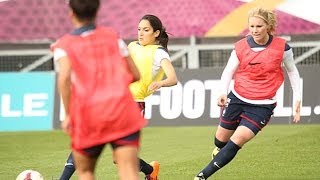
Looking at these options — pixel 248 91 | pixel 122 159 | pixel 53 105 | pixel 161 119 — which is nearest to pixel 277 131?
pixel 161 119

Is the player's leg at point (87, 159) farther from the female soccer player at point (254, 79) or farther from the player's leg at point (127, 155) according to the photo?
the female soccer player at point (254, 79)

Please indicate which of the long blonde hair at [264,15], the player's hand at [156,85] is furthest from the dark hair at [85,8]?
the long blonde hair at [264,15]

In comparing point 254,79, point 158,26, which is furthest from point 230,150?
point 158,26

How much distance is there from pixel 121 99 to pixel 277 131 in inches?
372

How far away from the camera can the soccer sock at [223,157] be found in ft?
33.3

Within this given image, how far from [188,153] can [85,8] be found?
6.98 meters

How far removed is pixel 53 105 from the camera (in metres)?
17.8

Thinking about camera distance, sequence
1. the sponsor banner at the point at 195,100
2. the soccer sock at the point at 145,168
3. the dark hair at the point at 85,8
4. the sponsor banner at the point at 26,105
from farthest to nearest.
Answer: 1. the sponsor banner at the point at 26,105
2. the sponsor banner at the point at 195,100
3. the soccer sock at the point at 145,168
4. the dark hair at the point at 85,8

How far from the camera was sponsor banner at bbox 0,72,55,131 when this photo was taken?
17766mm

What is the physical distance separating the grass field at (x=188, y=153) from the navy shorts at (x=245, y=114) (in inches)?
33.6

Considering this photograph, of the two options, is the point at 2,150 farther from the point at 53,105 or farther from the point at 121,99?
the point at 121,99

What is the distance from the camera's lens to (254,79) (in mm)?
Answer: 10367

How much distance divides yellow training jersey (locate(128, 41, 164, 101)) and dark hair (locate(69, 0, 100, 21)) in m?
3.08

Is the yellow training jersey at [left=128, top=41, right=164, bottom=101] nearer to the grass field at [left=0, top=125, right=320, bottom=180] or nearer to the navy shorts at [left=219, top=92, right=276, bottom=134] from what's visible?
the navy shorts at [left=219, top=92, right=276, bottom=134]
